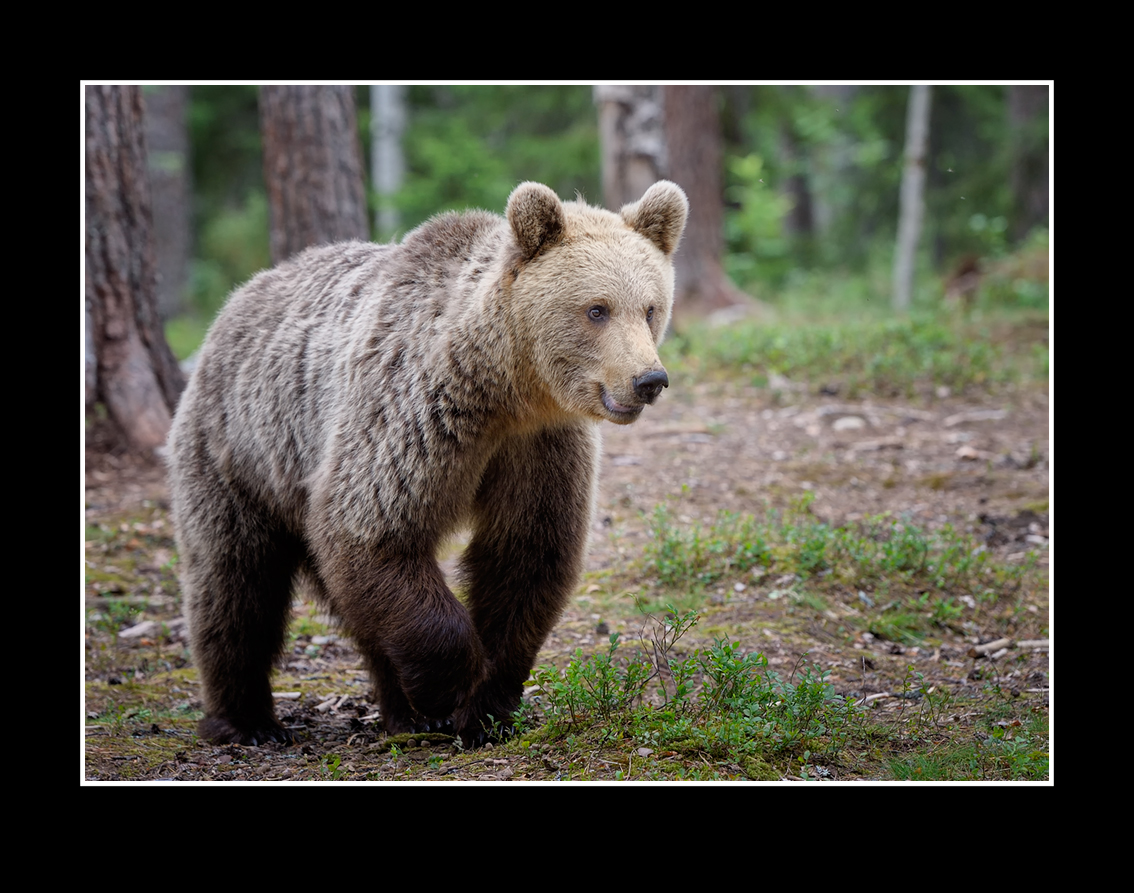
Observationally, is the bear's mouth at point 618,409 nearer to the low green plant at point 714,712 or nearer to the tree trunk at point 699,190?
the low green plant at point 714,712

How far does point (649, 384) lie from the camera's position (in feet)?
14.0

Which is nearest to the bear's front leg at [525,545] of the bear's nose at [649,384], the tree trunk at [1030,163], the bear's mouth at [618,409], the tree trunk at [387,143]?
the bear's mouth at [618,409]

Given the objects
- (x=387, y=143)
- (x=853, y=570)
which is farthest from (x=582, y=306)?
(x=387, y=143)

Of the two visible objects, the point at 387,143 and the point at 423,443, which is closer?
the point at 423,443

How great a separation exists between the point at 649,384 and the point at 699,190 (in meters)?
10.5

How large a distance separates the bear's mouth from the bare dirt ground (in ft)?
4.75

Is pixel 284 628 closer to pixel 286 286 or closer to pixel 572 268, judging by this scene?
pixel 286 286

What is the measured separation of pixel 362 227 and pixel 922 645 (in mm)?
5799

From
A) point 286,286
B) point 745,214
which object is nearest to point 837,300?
point 745,214

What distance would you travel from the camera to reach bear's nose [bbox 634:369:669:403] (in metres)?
4.24

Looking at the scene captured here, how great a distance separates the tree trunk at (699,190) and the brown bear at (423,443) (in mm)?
8427

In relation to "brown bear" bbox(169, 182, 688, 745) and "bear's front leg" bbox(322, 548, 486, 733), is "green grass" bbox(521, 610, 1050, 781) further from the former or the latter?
"brown bear" bbox(169, 182, 688, 745)

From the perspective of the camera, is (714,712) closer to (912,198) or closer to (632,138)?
(632,138)

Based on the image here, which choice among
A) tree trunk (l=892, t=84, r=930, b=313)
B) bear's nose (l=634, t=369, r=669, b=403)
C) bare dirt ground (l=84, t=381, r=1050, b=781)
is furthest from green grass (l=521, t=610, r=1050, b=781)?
tree trunk (l=892, t=84, r=930, b=313)
